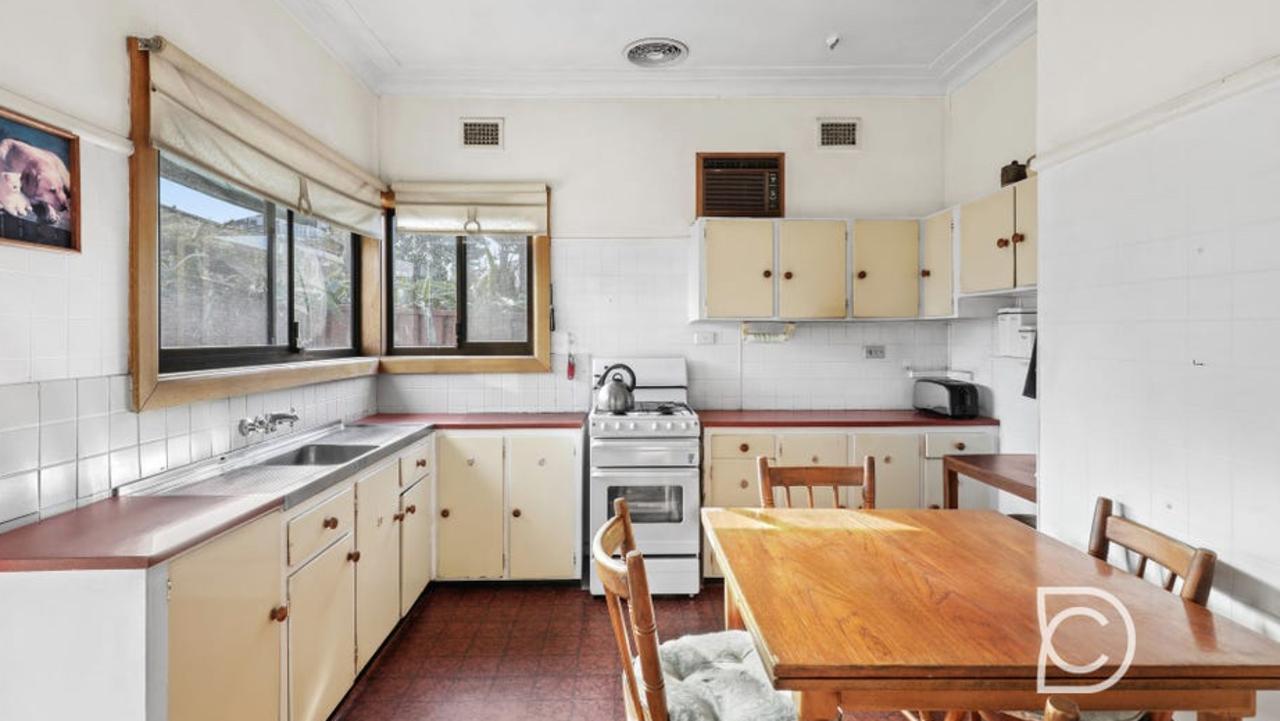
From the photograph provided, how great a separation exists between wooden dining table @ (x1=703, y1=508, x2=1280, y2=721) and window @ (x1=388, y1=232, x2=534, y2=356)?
265 cm

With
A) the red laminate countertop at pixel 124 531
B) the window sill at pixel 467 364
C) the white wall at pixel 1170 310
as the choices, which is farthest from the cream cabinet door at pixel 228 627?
the white wall at pixel 1170 310

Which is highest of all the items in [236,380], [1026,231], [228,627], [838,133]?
[838,133]

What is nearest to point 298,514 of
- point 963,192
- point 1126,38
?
point 1126,38

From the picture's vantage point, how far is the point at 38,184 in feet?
5.38

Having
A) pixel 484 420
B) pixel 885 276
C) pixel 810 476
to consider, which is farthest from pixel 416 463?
pixel 885 276

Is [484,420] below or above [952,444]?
above

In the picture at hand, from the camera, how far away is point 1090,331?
1852 millimetres

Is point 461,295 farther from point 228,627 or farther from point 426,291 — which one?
point 228,627

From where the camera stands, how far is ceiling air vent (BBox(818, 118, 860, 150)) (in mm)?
3943

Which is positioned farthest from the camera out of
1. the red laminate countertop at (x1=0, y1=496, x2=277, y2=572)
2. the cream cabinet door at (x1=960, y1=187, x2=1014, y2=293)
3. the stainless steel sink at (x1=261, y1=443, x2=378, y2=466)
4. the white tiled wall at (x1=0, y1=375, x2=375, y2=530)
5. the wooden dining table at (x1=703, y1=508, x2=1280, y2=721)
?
the cream cabinet door at (x1=960, y1=187, x2=1014, y2=293)

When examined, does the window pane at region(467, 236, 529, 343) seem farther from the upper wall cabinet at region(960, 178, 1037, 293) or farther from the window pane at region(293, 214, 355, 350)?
the upper wall cabinet at region(960, 178, 1037, 293)

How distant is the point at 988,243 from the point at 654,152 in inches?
78.5

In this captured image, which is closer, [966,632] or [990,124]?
[966,632]

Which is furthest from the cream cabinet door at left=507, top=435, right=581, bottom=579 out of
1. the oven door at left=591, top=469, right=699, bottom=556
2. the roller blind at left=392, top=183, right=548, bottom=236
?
the roller blind at left=392, top=183, right=548, bottom=236
